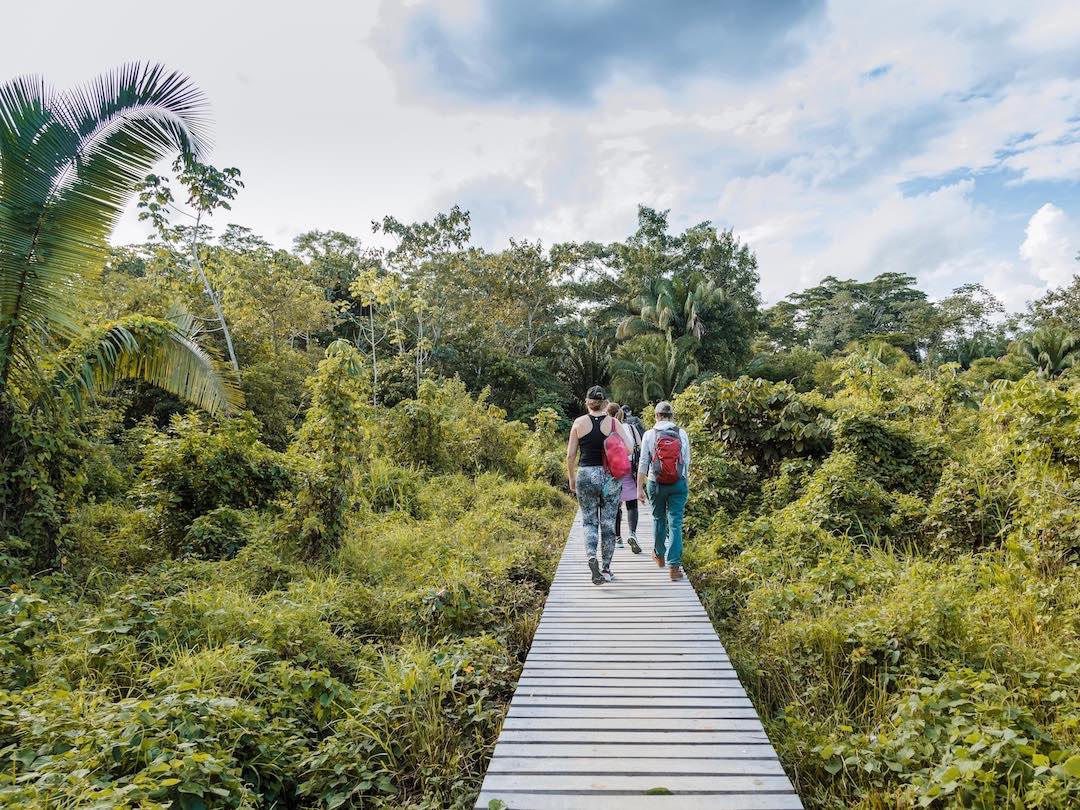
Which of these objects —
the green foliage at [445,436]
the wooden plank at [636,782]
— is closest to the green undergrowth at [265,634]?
the wooden plank at [636,782]

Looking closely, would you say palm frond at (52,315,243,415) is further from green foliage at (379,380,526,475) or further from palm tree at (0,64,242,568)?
green foliage at (379,380,526,475)

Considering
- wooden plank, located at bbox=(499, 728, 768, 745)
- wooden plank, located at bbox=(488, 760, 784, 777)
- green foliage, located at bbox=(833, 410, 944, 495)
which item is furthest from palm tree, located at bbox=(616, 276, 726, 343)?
wooden plank, located at bbox=(488, 760, 784, 777)

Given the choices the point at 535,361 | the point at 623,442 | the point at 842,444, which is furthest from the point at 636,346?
the point at 623,442

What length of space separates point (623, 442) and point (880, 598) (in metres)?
2.45

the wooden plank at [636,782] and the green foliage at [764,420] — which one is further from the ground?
the green foliage at [764,420]

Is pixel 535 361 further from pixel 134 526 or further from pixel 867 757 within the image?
pixel 867 757

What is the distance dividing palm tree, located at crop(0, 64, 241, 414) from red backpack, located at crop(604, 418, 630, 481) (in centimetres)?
508

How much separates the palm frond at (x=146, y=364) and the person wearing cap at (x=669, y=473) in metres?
5.26

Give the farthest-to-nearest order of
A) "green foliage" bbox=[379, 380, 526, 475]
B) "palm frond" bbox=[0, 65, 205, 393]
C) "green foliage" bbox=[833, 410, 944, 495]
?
"green foliage" bbox=[379, 380, 526, 475] → "green foliage" bbox=[833, 410, 944, 495] → "palm frond" bbox=[0, 65, 205, 393]

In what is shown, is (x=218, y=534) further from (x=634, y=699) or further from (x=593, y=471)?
(x=634, y=699)

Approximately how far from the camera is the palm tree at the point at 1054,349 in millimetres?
25609

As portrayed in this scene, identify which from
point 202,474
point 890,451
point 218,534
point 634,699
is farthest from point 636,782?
point 890,451

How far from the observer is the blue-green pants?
5.42m

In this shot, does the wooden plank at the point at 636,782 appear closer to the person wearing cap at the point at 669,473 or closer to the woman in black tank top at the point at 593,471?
the woman in black tank top at the point at 593,471
